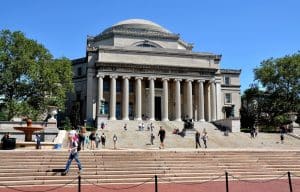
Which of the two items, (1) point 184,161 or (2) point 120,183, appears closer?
(2) point 120,183

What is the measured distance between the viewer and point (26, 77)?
171 ft

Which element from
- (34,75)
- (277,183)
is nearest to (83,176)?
(277,183)

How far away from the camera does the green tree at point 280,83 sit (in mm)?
65812

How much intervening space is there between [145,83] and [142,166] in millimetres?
45535

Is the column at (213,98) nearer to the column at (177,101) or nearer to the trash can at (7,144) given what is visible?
the column at (177,101)

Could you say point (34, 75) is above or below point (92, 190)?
above

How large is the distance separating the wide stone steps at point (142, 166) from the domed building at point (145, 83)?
3745 cm

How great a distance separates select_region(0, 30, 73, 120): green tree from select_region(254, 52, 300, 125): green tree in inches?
1354

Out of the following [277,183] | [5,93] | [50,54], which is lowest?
[277,183]

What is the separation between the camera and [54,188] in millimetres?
17234

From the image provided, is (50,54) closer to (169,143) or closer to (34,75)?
(34,75)

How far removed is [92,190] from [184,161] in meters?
8.04

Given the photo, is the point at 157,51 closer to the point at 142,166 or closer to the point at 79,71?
the point at 79,71

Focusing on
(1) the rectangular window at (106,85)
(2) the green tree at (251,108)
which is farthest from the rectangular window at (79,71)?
(2) the green tree at (251,108)
